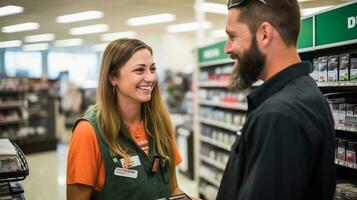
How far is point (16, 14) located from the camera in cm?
184

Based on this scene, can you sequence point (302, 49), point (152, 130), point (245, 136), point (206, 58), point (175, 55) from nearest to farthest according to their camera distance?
point (245, 136) → point (152, 130) → point (302, 49) → point (206, 58) → point (175, 55)

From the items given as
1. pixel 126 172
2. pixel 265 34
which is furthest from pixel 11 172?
pixel 265 34

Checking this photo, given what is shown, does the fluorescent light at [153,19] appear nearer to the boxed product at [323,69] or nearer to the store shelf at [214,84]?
the store shelf at [214,84]

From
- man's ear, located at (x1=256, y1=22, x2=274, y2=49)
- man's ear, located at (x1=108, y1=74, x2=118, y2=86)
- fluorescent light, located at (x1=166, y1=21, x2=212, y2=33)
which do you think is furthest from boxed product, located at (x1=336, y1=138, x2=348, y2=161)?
fluorescent light, located at (x1=166, y1=21, x2=212, y2=33)

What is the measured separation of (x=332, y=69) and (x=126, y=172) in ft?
6.16

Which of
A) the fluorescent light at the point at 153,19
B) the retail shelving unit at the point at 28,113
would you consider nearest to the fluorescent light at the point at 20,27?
the retail shelving unit at the point at 28,113

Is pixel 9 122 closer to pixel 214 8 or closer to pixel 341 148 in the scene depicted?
pixel 214 8

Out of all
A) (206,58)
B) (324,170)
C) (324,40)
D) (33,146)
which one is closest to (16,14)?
(324,170)

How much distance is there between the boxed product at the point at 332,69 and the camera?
2.63m

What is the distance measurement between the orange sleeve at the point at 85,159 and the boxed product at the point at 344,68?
1.95m

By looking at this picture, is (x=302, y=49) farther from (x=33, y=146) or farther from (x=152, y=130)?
(x=33, y=146)

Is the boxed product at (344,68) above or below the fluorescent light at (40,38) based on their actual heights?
below

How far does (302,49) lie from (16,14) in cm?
233

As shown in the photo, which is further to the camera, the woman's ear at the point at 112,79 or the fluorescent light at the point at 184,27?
the fluorescent light at the point at 184,27
